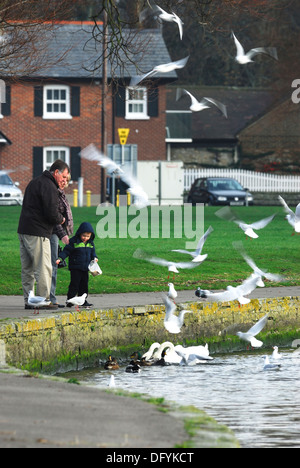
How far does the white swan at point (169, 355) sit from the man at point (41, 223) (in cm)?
151

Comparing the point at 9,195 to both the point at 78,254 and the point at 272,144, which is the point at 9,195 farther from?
the point at 78,254

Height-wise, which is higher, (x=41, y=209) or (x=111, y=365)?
(x=41, y=209)

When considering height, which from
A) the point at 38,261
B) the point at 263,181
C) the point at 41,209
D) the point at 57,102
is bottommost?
the point at 38,261

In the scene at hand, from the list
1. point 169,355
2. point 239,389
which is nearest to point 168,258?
point 169,355

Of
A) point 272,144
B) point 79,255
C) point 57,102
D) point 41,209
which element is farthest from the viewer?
point 272,144

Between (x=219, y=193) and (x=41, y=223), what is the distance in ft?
106

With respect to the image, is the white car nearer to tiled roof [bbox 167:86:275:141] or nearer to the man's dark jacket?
tiled roof [bbox 167:86:275:141]

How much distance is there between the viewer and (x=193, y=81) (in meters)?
69.5

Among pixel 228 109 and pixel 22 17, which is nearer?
pixel 22 17

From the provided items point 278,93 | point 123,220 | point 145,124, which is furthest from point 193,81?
point 123,220

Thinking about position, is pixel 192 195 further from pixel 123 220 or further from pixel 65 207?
pixel 65 207

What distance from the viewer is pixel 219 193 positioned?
4497 cm

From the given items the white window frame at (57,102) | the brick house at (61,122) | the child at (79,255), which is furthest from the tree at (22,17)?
the white window frame at (57,102)

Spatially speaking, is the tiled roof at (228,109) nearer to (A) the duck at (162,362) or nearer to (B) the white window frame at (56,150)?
(B) the white window frame at (56,150)
